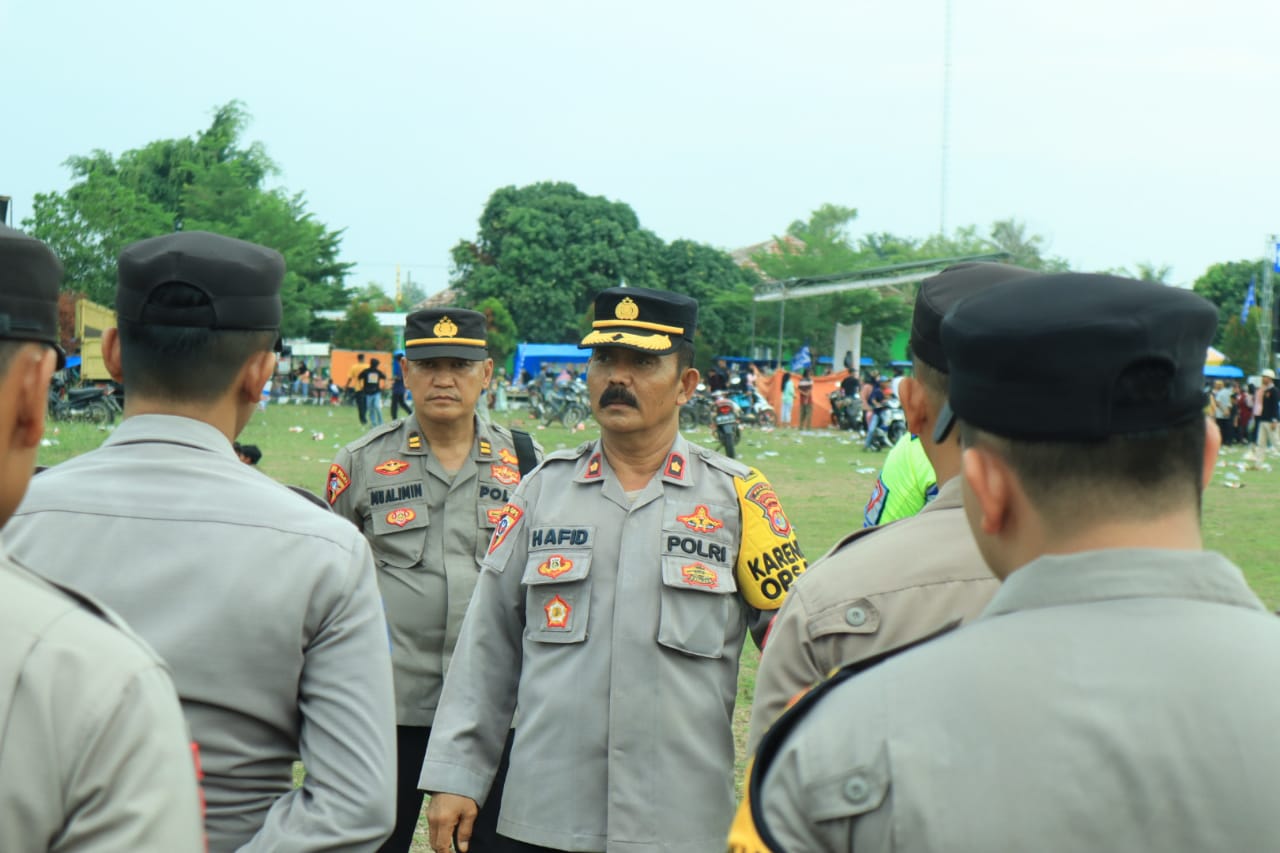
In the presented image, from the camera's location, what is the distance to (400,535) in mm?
4500

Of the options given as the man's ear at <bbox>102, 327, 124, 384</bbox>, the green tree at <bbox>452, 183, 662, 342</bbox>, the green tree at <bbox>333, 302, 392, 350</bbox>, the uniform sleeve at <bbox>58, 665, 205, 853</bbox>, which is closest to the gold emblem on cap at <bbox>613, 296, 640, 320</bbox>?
the man's ear at <bbox>102, 327, 124, 384</bbox>

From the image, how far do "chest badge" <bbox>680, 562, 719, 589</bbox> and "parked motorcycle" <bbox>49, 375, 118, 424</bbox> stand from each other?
958 inches

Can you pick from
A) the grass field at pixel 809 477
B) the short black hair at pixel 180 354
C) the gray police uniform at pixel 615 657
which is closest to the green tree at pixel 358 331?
the grass field at pixel 809 477

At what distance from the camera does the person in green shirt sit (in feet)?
13.3

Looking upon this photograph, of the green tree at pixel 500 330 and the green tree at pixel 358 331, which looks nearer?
the green tree at pixel 358 331

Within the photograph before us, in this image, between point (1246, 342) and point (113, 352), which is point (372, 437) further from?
point (1246, 342)

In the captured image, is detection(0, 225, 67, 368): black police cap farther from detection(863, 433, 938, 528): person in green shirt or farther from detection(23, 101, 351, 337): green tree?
detection(23, 101, 351, 337): green tree

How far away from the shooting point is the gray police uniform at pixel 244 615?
209 centimetres

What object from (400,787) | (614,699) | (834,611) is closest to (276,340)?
(834,611)

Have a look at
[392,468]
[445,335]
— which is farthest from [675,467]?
[445,335]

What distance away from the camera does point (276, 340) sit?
7.80 ft

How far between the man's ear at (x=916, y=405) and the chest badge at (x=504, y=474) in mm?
2565

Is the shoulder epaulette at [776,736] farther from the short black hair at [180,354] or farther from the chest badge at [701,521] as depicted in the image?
the chest badge at [701,521]

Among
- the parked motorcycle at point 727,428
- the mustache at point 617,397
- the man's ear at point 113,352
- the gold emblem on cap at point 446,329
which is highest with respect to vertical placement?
the gold emblem on cap at point 446,329
